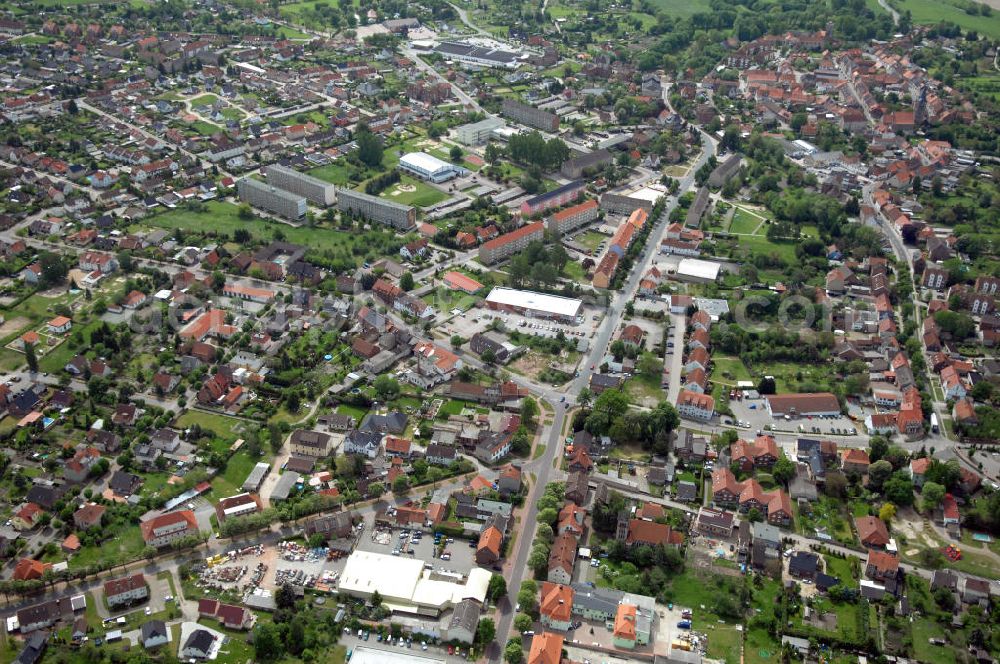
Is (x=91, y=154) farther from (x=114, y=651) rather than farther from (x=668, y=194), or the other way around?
(x=114, y=651)

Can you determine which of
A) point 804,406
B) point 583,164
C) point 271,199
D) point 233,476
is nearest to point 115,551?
point 233,476

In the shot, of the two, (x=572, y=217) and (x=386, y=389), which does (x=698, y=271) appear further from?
(x=386, y=389)

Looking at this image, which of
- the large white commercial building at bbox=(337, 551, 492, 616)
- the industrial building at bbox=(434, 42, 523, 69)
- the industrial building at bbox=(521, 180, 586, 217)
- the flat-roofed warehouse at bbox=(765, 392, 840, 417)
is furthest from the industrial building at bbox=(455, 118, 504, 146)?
the large white commercial building at bbox=(337, 551, 492, 616)

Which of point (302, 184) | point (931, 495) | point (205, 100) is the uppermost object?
point (931, 495)

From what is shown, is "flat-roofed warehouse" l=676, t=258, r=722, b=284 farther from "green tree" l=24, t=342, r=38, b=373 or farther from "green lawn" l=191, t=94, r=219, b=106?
"green lawn" l=191, t=94, r=219, b=106

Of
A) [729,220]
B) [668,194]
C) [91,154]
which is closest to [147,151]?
[91,154]
